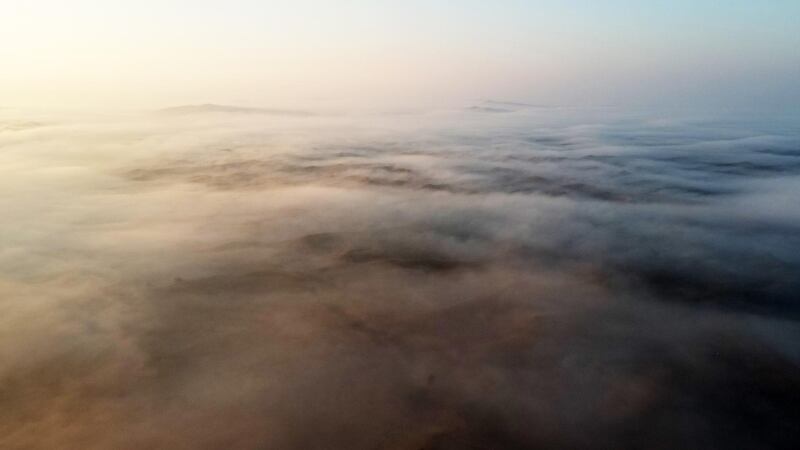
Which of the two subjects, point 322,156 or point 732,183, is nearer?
point 732,183

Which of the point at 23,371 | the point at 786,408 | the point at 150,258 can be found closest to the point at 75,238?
the point at 150,258

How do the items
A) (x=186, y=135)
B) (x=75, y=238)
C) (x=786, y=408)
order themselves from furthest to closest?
(x=186, y=135) < (x=75, y=238) < (x=786, y=408)

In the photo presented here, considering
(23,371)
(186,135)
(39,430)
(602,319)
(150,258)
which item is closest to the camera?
(39,430)

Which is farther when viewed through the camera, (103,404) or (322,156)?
(322,156)

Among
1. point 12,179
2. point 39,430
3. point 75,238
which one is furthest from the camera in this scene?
point 12,179

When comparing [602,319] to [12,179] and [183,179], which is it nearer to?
[183,179]

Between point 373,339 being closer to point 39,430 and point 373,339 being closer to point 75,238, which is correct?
point 39,430

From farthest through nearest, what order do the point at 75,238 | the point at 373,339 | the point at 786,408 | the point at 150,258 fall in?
the point at 75,238 → the point at 150,258 → the point at 373,339 → the point at 786,408

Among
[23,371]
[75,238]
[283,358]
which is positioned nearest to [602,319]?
[283,358]
